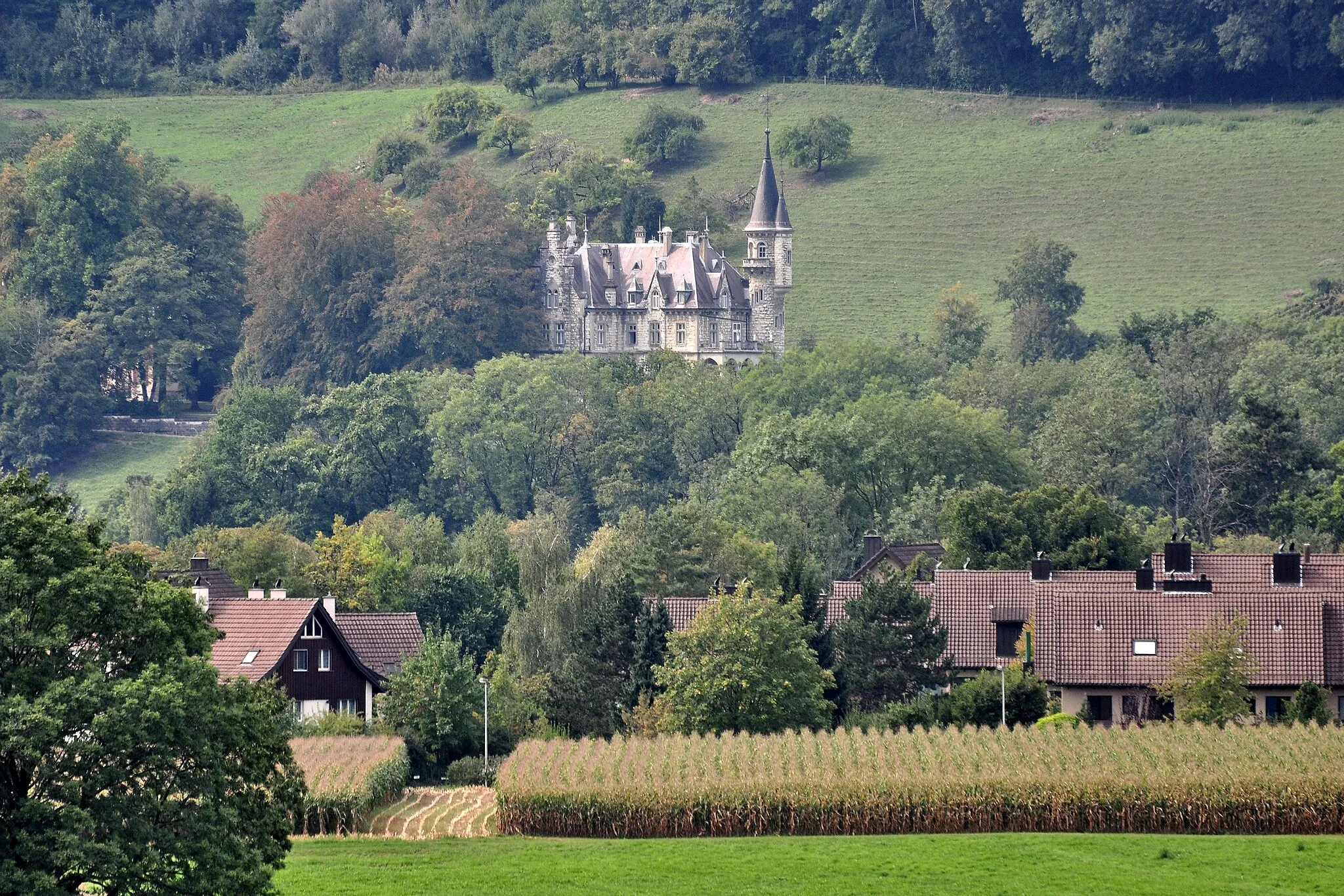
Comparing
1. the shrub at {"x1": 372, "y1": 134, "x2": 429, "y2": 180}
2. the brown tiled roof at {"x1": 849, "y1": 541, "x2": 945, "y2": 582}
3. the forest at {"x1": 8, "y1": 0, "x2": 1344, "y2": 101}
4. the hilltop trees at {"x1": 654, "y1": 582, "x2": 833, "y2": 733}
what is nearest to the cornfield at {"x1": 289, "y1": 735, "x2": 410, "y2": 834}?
the hilltop trees at {"x1": 654, "y1": 582, "x2": 833, "y2": 733}

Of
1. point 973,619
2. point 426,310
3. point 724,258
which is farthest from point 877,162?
point 973,619

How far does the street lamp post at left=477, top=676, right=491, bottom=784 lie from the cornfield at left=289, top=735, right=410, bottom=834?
1715 millimetres

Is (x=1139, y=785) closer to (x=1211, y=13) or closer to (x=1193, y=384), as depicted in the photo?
(x=1193, y=384)

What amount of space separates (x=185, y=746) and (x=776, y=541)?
70.9 metres

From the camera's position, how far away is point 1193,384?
414ft

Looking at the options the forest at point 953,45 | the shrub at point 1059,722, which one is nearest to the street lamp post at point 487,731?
the shrub at point 1059,722

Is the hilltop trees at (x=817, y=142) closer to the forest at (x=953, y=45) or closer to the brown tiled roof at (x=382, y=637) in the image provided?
the forest at (x=953, y=45)

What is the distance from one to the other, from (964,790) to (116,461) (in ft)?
338

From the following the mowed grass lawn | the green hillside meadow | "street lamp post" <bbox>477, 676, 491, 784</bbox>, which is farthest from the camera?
the green hillside meadow

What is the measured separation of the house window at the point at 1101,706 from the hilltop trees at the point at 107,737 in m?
30.4

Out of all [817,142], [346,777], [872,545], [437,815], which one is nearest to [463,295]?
[817,142]

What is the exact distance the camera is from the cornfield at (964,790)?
46.3m

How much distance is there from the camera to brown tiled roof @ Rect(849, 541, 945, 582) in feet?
286

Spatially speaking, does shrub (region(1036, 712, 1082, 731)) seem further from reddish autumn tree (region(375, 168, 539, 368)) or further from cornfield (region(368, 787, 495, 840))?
reddish autumn tree (region(375, 168, 539, 368))
